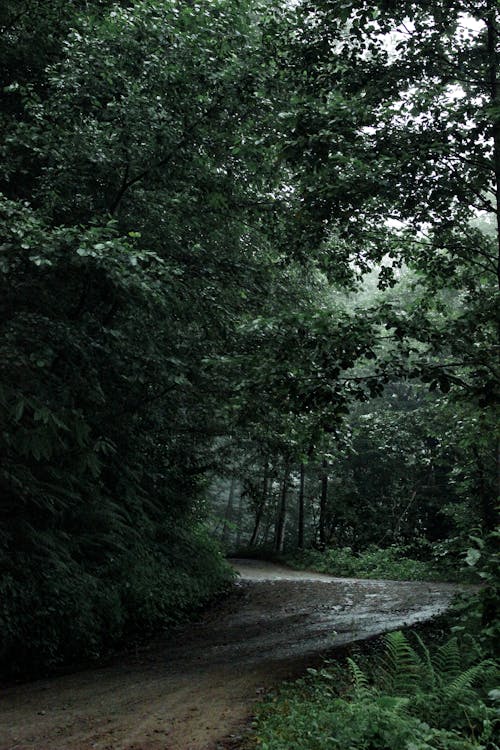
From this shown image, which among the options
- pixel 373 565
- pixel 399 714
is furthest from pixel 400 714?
pixel 373 565

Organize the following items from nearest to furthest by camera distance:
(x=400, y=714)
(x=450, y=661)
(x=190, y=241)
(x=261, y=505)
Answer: (x=400, y=714) → (x=450, y=661) → (x=190, y=241) → (x=261, y=505)

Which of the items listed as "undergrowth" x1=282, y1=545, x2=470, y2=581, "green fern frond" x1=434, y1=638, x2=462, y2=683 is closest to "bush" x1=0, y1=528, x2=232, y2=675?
"green fern frond" x1=434, y1=638, x2=462, y2=683

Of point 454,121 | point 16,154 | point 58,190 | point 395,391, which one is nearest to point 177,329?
point 58,190

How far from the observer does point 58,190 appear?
9.73 meters

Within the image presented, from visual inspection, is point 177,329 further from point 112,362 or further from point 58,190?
point 58,190

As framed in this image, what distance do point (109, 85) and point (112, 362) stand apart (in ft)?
13.9

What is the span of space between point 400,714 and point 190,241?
914 cm

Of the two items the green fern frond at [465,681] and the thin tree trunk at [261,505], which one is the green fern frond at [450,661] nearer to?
the green fern frond at [465,681]

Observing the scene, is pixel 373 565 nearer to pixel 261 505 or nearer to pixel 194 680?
pixel 261 505

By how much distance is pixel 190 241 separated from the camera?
1182 centimetres

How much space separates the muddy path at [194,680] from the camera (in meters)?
5.74

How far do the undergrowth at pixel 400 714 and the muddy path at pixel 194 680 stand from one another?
0.66 meters

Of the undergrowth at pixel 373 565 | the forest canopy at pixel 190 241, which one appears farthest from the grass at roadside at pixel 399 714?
the undergrowth at pixel 373 565

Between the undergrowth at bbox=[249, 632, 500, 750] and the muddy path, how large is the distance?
658mm
